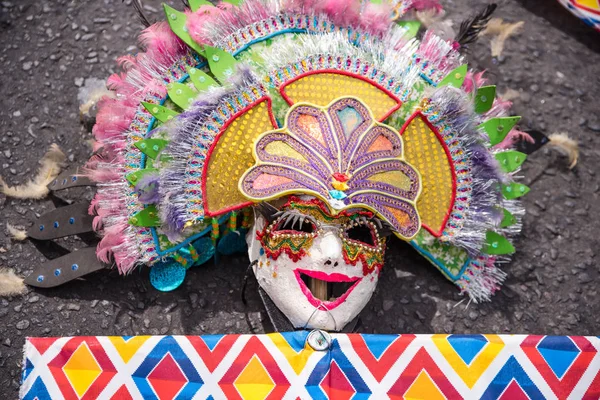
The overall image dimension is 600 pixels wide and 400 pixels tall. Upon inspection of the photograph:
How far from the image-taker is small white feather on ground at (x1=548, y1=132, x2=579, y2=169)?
3.52 metres

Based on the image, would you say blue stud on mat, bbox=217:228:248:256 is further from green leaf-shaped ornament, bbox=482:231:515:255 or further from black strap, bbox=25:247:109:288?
green leaf-shaped ornament, bbox=482:231:515:255

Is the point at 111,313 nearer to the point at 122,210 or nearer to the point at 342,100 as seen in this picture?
the point at 122,210

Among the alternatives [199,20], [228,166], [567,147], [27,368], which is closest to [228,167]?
[228,166]

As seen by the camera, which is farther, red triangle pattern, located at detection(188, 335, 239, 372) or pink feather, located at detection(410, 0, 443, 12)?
pink feather, located at detection(410, 0, 443, 12)

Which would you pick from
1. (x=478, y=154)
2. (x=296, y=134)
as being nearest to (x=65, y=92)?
Result: (x=296, y=134)

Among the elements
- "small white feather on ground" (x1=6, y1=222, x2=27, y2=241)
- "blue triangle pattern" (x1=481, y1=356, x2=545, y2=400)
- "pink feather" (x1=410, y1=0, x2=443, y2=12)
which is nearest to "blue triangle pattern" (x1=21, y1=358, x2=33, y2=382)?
"small white feather on ground" (x1=6, y1=222, x2=27, y2=241)

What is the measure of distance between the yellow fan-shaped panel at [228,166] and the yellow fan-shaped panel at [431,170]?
64 centimetres

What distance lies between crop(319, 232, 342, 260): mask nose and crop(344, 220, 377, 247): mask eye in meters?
0.05

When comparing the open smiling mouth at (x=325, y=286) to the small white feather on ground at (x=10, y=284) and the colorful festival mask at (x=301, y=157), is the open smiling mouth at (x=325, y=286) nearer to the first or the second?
the colorful festival mask at (x=301, y=157)

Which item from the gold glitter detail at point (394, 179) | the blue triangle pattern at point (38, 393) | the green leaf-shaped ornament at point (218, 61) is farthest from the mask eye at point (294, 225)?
the blue triangle pattern at point (38, 393)

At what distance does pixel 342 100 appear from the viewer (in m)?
2.65

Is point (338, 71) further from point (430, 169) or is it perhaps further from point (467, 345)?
point (467, 345)

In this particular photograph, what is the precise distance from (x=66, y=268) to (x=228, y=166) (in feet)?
2.85

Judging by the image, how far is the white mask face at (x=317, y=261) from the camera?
2514 millimetres
